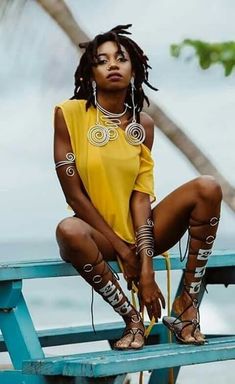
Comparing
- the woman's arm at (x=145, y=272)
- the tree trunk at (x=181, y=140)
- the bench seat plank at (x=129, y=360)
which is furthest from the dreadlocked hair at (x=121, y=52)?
the tree trunk at (x=181, y=140)

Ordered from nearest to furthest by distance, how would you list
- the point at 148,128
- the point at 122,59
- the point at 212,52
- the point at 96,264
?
the point at 96,264 → the point at 122,59 → the point at 148,128 → the point at 212,52

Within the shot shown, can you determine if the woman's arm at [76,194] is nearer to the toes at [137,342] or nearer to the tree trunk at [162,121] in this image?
the toes at [137,342]

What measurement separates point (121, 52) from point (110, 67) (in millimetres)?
56

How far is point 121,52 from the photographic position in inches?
127

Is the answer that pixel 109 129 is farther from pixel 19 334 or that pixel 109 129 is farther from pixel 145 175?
pixel 19 334

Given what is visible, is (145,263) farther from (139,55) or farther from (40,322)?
(40,322)

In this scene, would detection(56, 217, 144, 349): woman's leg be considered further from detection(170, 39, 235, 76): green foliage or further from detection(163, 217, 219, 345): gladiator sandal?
detection(170, 39, 235, 76): green foliage

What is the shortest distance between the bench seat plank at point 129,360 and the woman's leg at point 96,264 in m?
0.07

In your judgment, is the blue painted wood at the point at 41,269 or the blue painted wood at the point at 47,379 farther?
the blue painted wood at the point at 41,269

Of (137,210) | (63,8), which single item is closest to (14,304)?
(137,210)

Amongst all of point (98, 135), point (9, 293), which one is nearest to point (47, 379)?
point (9, 293)

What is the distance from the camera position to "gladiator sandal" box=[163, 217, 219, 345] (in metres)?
3.12

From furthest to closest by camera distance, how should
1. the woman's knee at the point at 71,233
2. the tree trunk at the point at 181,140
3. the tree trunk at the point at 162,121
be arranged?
1. the tree trunk at the point at 181,140
2. the tree trunk at the point at 162,121
3. the woman's knee at the point at 71,233

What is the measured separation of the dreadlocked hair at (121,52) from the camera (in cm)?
325
